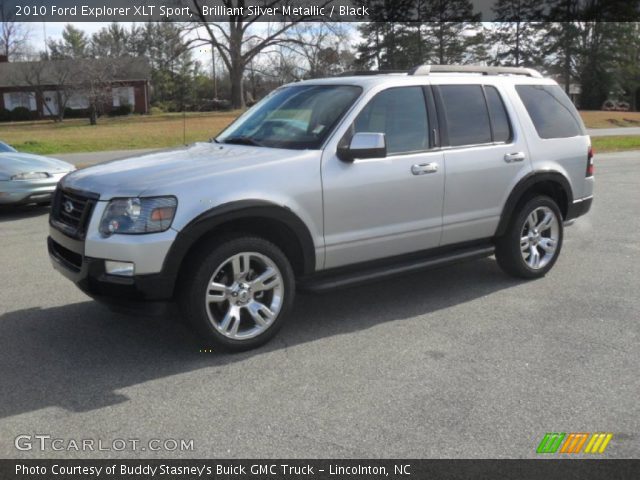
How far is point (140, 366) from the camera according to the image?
4.26 m

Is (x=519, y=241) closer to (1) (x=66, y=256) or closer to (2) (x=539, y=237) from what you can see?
(2) (x=539, y=237)

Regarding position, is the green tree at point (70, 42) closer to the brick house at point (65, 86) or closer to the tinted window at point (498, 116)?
the brick house at point (65, 86)

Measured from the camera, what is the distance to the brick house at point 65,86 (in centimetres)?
4975

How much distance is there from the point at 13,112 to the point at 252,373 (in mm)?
60680

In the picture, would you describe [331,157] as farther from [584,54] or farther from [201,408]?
[584,54]

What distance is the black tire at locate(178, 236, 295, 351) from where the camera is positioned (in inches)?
166

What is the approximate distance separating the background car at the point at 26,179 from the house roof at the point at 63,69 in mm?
41013

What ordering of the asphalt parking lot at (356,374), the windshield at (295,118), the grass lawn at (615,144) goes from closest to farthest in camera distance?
the asphalt parking lot at (356,374)
the windshield at (295,118)
the grass lawn at (615,144)

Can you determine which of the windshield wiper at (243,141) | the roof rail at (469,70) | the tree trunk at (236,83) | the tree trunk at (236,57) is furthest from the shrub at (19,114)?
the roof rail at (469,70)

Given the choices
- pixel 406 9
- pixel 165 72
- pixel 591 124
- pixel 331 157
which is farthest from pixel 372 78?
pixel 165 72

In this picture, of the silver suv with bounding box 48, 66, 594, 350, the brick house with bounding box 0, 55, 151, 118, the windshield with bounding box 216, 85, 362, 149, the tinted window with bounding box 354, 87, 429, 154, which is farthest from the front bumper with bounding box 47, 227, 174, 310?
the brick house with bounding box 0, 55, 151, 118

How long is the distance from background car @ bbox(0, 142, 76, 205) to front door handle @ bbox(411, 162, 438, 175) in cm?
698
